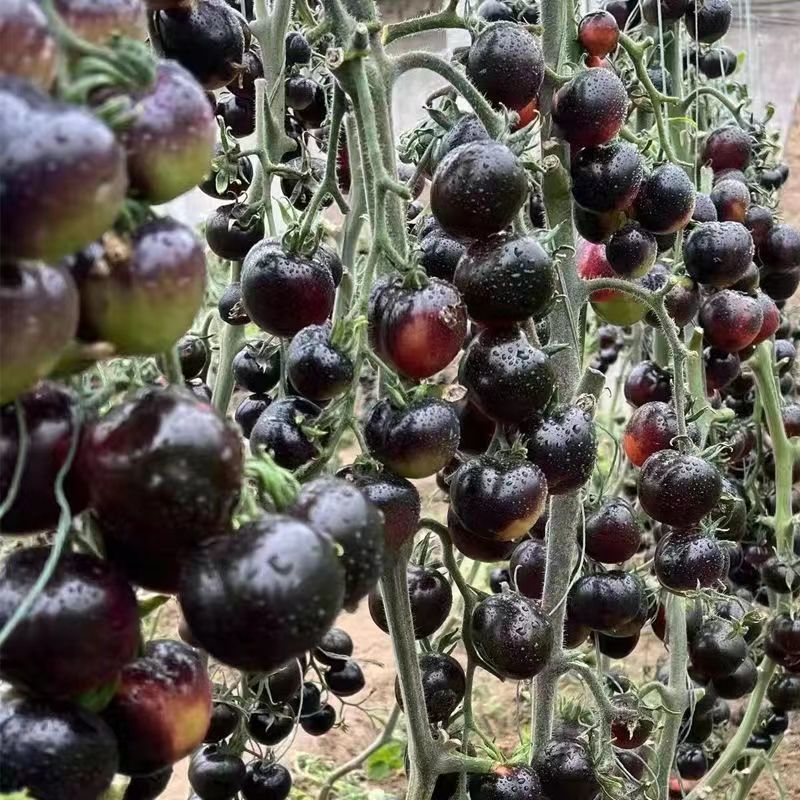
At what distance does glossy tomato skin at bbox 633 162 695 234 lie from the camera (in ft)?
3.15

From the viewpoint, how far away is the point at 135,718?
461 millimetres

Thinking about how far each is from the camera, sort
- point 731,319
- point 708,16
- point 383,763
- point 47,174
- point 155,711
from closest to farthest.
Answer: point 47,174, point 155,711, point 731,319, point 708,16, point 383,763

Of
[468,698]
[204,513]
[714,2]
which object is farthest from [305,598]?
[714,2]

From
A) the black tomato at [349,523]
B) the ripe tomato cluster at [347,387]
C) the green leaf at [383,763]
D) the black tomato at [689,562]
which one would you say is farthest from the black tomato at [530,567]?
the green leaf at [383,763]

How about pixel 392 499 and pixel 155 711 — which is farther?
pixel 392 499

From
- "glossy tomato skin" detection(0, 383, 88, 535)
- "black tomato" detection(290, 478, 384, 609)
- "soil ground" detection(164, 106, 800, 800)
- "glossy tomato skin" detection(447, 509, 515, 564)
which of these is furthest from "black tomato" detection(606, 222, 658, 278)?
"soil ground" detection(164, 106, 800, 800)

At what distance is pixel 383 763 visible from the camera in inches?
94.6

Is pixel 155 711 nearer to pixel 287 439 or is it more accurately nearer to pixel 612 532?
pixel 287 439

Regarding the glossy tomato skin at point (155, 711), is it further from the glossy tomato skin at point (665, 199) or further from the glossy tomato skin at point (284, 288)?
the glossy tomato skin at point (665, 199)

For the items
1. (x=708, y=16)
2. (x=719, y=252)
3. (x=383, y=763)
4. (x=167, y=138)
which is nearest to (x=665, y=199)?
(x=719, y=252)

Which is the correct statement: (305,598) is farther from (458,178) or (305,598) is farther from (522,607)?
(522,607)

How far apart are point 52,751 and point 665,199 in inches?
31.0

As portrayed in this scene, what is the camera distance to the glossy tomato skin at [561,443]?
80cm

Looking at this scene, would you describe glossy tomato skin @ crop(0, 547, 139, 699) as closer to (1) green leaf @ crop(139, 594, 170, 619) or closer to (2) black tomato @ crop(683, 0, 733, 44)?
(1) green leaf @ crop(139, 594, 170, 619)
